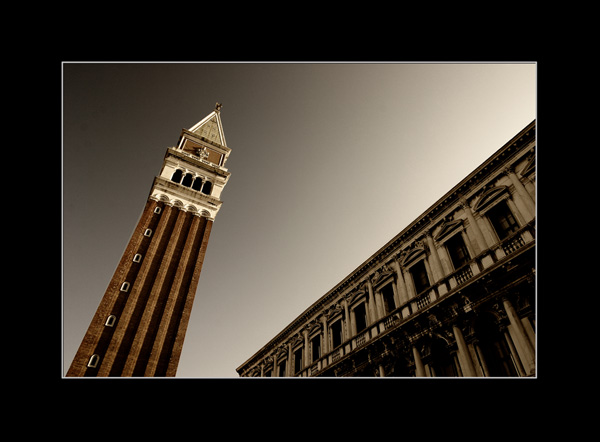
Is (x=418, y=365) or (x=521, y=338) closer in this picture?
(x=521, y=338)

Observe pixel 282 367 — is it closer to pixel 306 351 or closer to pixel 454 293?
pixel 306 351

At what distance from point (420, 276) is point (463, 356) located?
4.20m

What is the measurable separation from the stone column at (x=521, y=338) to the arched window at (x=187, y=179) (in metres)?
24.1

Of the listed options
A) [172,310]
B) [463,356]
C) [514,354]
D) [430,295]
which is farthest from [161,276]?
Result: [514,354]

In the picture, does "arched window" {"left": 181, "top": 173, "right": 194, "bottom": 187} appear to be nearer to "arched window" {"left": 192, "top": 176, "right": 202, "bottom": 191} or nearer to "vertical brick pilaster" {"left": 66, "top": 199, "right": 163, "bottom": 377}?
"arched window" {"left": 192, "top": 176, "right": 202, "bottom": 191}

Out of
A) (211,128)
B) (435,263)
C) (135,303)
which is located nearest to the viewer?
(435,263)

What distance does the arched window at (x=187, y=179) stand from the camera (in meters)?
28.6

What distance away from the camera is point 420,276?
1456 cm

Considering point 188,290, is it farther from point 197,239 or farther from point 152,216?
point 152,216

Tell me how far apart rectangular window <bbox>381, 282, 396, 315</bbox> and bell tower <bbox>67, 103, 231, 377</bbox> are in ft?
38.0

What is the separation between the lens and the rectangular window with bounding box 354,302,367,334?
1625cm

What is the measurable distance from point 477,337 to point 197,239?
1983 centimetres

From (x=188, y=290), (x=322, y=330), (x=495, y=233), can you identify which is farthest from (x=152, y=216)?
(x=495, y=233)

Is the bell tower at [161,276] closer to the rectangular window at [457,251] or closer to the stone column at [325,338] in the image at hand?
the stone column at [325,338]
